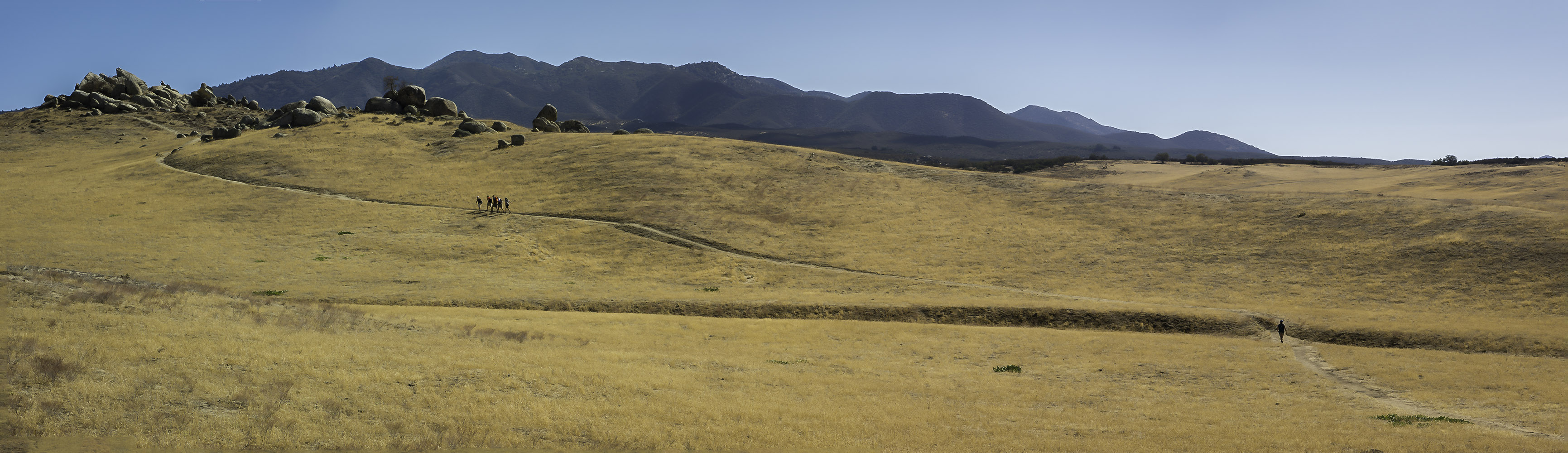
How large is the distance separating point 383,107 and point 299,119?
13480 mm

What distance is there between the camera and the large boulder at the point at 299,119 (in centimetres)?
9331

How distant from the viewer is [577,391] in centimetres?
1867

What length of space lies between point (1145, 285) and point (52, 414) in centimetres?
4682

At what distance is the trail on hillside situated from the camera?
21.8m

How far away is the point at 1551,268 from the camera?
39.5 metres

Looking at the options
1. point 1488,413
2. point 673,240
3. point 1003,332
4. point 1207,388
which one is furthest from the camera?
point 673,240

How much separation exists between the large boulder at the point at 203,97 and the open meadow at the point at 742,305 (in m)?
38.8

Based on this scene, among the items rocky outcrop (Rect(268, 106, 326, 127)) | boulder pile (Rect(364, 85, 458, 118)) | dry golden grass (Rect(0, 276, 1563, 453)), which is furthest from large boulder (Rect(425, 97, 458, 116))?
dry golden grass (Rect(0, 276, 1563, 453))

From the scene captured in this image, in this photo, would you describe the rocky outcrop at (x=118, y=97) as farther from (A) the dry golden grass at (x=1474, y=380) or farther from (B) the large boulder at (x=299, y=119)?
(A) the dry golden grass at (x=1474, y=380)

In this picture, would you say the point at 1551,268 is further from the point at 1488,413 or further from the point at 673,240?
the point at 673,240

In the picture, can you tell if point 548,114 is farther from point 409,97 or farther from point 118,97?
point 118,97

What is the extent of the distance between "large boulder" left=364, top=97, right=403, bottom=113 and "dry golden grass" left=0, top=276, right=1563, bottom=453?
290 ft

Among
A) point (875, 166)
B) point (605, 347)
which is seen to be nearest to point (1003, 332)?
point (605, 347)

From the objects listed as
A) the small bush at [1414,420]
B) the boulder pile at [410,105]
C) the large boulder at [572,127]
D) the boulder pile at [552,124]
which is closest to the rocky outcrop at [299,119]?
the boulder pile at [410,105]
